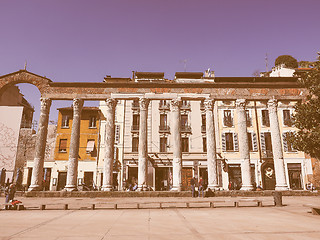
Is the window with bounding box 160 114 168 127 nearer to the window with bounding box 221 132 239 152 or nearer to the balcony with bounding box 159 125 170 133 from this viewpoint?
the balcony with bounding box 159 125 170 133

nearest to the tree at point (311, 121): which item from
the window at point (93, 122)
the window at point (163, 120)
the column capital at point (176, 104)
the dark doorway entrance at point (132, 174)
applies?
the column capital at point (176, 104)

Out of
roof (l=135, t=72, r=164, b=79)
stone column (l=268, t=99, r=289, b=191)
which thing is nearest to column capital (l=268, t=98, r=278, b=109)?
stone column (l=268, t=99, r=289, b=191)

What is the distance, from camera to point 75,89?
19.2 m

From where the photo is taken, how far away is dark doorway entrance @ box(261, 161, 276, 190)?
27781mm

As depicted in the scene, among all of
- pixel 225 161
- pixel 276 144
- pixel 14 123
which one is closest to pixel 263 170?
pixel 225 161

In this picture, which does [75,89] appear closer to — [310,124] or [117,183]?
[117,183]

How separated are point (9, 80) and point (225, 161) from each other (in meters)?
23.8

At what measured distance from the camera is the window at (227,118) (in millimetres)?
29578

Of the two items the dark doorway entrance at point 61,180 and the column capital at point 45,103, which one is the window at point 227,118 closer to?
the column capital at point 45,103

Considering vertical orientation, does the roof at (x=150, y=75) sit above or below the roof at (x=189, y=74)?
above

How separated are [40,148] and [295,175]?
89.3 ft

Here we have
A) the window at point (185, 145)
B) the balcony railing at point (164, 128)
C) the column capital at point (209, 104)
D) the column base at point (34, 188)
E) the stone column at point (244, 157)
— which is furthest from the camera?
the balcony railing at point (164, 128)

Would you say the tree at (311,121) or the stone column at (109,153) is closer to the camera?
the tree at (311,121)

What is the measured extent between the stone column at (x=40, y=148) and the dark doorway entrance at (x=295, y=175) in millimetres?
26407
